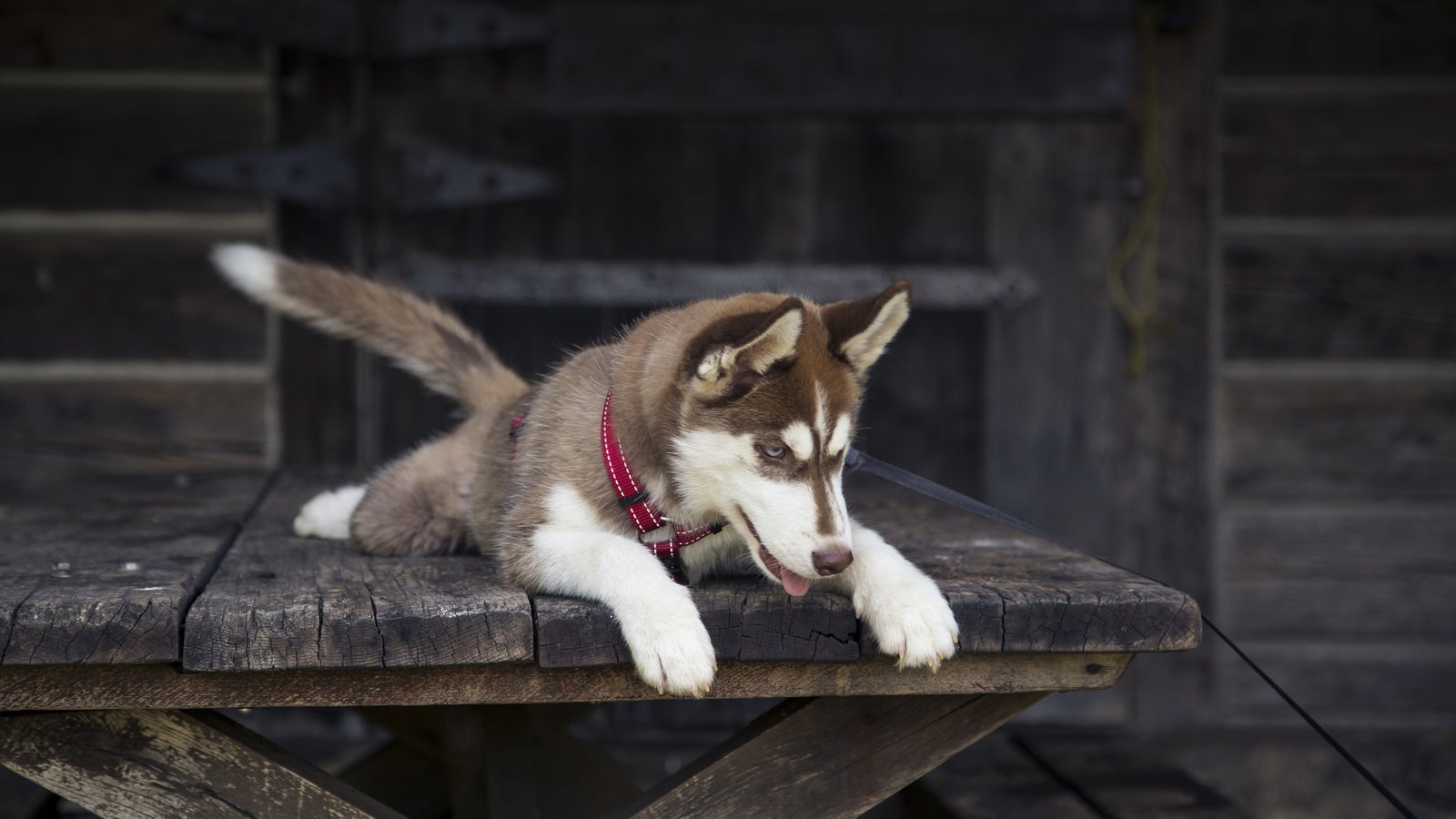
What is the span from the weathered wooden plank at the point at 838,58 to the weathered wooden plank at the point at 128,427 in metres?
1.38

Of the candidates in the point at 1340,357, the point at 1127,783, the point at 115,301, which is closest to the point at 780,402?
the point at 1127,783

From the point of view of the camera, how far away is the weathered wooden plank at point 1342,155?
13.5 ft

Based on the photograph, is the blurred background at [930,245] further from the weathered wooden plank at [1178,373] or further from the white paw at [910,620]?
the white paw at [910,620]

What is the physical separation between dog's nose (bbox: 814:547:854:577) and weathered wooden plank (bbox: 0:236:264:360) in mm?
2664

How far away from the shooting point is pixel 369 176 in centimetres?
402

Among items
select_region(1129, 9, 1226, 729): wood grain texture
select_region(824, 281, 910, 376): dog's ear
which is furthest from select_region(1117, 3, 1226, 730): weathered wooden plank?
select_region(824, 281, 910, 376): dog's ear

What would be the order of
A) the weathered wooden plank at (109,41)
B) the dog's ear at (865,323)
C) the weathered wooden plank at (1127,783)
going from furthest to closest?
the weathered wooden plank at (109,41), the weathered wooden plank at (1127,783), the dog's ear at (865,323)

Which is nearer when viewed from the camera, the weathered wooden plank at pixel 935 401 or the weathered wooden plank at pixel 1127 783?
the weathered wooden plank at pixel 1127 783

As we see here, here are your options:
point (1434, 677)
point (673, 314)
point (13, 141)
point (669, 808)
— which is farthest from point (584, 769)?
point (1434, 677)

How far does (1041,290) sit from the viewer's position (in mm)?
4176

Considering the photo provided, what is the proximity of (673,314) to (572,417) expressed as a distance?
0.82ft

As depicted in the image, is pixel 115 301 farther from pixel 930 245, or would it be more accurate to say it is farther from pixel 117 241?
pixel 930 245

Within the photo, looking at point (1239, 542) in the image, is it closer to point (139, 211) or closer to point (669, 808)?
point (669, 808)

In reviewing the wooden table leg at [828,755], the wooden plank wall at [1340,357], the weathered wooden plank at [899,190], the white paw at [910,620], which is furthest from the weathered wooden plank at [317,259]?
the wooden plank wall at [1340,357]
